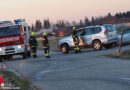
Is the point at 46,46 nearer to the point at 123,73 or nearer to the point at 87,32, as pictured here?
the point at 87,32

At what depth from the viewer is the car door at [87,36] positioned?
2361 cm

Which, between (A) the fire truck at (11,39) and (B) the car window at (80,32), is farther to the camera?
(B) the car window at (80,32)

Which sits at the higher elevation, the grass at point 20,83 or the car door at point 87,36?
the car door at point 87,36

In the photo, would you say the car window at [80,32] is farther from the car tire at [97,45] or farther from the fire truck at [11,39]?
the fire truck at [11,39]

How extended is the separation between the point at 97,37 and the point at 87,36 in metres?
0.85

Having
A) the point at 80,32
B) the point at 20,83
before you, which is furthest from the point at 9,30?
the point at 20,83

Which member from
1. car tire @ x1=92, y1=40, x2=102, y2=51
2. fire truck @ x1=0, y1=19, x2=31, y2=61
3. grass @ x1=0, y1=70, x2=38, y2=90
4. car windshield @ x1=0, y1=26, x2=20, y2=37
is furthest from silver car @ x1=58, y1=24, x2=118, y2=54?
grass @ x1=0, y1=70, x2=38, y2=90

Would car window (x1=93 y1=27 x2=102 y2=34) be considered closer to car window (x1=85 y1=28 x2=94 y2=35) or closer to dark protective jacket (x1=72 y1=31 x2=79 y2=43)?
car window (x1=85 y1=28 x2=94 y2=35)

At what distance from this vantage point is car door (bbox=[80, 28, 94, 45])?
23611 millimetres

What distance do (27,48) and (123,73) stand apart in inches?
579

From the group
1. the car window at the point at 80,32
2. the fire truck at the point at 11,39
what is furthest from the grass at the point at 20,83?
the car window at the point at 80,32

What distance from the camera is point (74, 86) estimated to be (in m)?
9.25

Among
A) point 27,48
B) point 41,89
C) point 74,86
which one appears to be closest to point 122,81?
point 74,86

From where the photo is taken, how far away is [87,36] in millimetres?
23688
